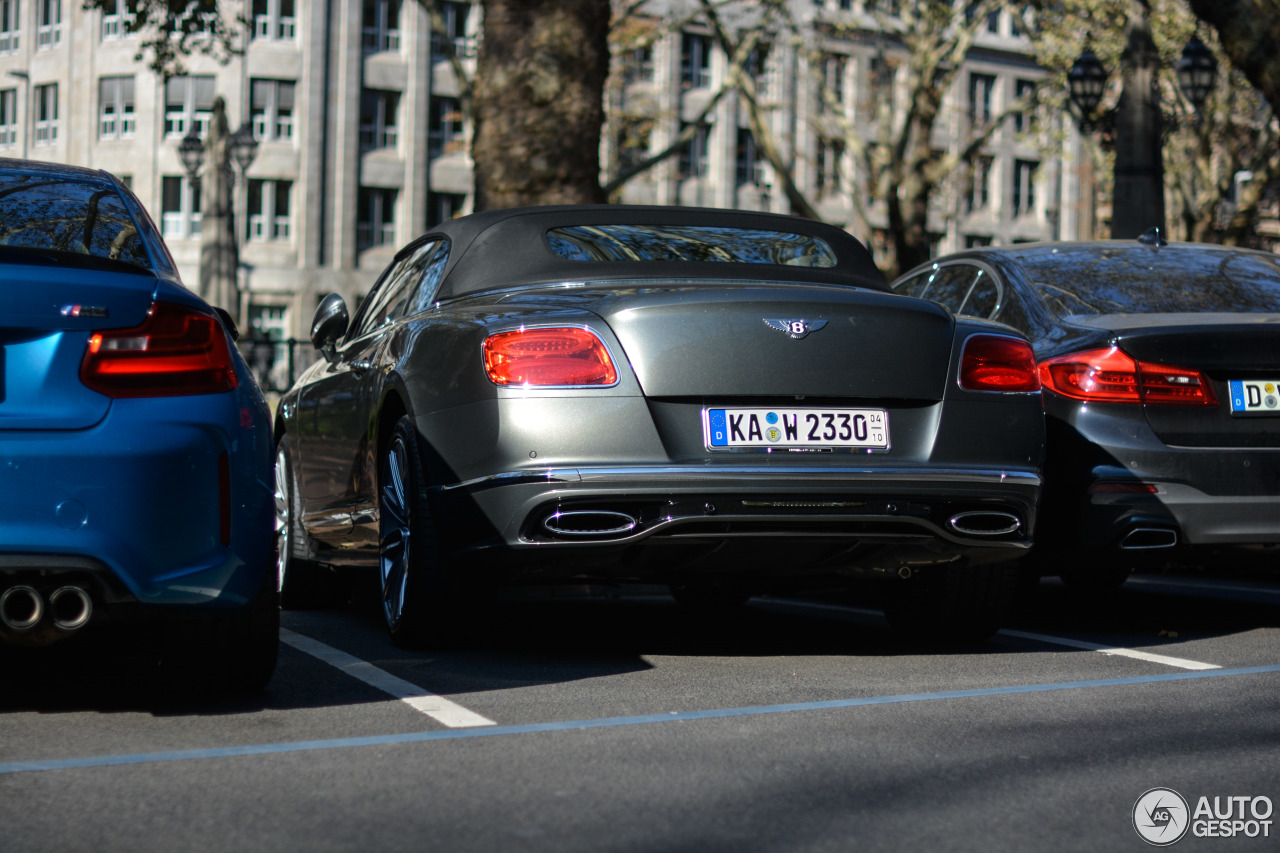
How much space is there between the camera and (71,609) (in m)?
4.34

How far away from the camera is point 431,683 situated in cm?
530

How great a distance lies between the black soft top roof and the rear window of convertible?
0.04 m

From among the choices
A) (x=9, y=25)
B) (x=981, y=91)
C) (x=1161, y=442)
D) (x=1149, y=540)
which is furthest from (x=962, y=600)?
(x=981, y=91)

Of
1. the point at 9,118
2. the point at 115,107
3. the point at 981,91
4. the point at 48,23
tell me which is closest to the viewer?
the point at 115,107

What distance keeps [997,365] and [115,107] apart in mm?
55835

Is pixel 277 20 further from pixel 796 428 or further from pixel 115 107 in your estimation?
pixel 796 428

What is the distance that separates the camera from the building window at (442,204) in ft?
196

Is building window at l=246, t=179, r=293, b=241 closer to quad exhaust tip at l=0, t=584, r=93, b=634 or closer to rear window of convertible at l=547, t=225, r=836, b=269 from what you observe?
rear window of convertible at l=547, t=225, r=836, b=269

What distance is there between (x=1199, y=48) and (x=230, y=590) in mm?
17883

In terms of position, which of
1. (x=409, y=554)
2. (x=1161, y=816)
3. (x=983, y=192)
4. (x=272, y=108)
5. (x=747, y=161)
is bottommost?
(x=1161, y=816)

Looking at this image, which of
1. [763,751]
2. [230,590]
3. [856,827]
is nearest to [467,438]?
[230,590]

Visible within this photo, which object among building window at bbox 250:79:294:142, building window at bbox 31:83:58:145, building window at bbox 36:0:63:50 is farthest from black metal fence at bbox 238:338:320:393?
building window at bbox 36:0:63:50

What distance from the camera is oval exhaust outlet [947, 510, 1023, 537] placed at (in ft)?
18.2

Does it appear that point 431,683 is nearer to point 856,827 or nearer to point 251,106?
point 856,827
